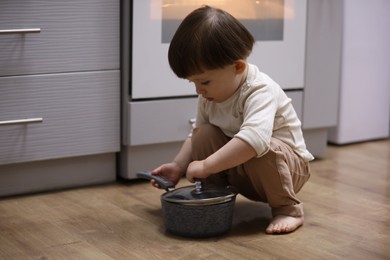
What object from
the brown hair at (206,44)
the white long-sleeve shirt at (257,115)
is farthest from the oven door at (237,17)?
the brown hair at (206,44)

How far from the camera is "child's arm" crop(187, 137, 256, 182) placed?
1.50 meters

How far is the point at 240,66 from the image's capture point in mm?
1548

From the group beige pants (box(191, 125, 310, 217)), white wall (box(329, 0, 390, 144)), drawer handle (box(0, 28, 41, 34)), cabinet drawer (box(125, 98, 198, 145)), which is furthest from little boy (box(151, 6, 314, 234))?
white wall (box(329, 0, 390, 144))

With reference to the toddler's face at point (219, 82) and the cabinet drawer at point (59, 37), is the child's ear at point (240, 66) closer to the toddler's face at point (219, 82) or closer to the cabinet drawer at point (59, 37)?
the toddler's face at point (219, 82)

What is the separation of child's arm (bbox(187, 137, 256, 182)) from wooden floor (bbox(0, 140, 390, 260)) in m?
0.14

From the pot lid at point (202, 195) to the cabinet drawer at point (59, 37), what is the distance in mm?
464

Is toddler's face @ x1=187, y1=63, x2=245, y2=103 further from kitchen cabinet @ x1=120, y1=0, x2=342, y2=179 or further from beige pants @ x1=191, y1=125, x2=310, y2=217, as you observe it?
kitchen cabinet @ x1=120, y1=0, x2=342, y2=179

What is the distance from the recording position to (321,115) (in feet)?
7.35

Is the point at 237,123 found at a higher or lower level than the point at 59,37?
lower

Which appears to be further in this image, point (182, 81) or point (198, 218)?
point (182, 81)

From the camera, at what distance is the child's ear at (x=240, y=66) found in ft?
5.04

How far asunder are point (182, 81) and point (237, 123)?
0.38 meters

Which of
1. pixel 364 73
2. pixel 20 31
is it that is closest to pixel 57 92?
pixel 20 31

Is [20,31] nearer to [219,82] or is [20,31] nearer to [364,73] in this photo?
[219,82]
